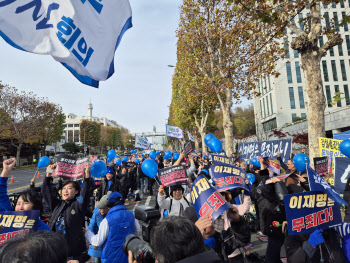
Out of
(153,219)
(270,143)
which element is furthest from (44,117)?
(153,219)

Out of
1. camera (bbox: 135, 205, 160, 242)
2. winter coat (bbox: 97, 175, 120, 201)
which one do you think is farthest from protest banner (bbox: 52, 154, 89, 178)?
camera (bbox: 135, 205, 160, 242)

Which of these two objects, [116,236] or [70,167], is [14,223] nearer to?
[116,236]

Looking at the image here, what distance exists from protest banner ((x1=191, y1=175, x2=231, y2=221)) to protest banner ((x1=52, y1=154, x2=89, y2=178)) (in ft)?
8.65

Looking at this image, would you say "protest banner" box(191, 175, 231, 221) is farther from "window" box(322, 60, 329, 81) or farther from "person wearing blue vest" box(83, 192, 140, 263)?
"window" box(322, 60, 329, 81)

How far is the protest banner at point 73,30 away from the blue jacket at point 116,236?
1595 millimetres

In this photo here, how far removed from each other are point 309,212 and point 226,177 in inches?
45.6

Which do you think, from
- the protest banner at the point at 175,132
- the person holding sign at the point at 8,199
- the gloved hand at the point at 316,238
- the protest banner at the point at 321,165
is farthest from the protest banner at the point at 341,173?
the protest banner at the point at 175,132

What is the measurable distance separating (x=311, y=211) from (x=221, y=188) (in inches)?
45.8

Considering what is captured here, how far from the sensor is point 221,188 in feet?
11.0

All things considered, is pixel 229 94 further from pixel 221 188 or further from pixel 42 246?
pixel 42 246

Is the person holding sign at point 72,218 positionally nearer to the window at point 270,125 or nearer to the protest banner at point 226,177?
the protest banner at point 226,177

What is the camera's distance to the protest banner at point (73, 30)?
2.03 metres

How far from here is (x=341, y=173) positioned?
182 inches

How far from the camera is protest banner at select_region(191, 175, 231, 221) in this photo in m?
2.38
